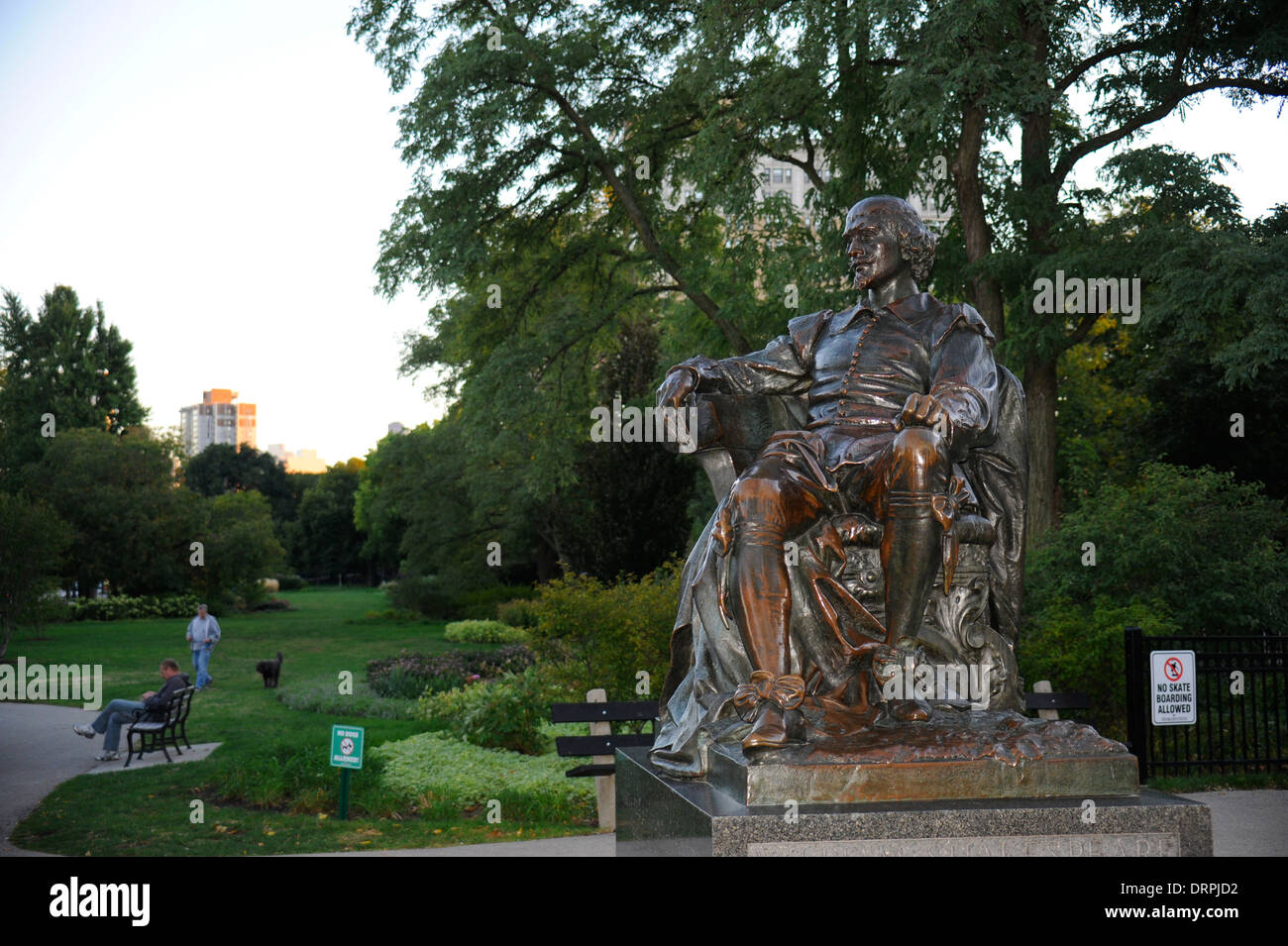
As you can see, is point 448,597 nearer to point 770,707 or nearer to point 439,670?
point 439,670

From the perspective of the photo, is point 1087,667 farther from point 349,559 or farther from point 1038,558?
point 349,559

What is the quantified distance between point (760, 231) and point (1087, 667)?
9454mm

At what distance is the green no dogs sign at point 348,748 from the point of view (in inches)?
361

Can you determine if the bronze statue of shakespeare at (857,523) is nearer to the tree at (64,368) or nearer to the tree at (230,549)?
the tree at (230,549)

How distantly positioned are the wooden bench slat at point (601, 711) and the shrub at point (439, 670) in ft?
28.5

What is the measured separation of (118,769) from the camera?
492 inches

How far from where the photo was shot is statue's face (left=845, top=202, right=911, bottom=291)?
5.20 meters

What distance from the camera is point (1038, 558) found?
13453mm

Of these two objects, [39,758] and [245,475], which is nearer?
[39,758]

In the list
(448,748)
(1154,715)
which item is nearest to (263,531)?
(448,748)

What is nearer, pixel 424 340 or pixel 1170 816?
pixel 1170 816
